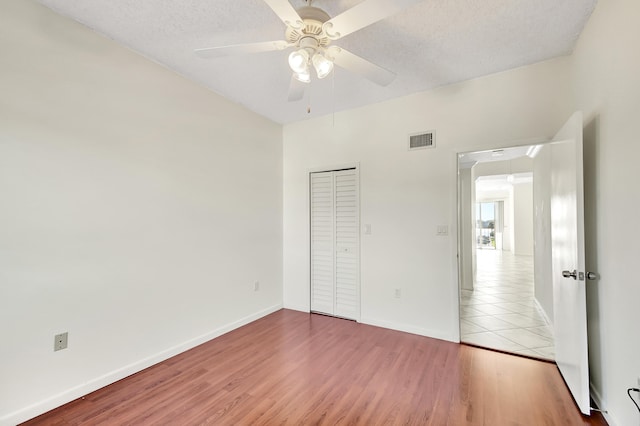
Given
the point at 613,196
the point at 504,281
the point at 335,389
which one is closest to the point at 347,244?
the point at 335,389

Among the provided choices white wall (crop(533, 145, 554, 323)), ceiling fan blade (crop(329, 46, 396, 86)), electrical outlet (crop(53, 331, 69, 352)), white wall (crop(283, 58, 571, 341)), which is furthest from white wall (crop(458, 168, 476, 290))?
electrical outlet (crop(53, 331, 69, 352))

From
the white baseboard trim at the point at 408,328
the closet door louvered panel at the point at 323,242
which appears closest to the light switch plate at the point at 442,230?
the white baseboard trim at the point at 408,328

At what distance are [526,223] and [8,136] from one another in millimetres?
12315

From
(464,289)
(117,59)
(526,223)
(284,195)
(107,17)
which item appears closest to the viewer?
(107,17)

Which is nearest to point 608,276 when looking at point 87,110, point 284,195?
point 284,195

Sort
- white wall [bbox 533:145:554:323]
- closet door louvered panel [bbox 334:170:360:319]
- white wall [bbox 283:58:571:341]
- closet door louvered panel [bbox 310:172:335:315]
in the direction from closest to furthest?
white wall [bbox 283:58:571:341] → white wall [bbox 533:145:554:323] → closet door louvered panel [bbox 334:170:360:319] → closet door louvered panel [bbox 310:172:335:315]

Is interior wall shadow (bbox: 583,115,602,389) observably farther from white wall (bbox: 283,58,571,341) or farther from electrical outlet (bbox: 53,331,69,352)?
electrical outlet (bbox: 53,331,69,352)

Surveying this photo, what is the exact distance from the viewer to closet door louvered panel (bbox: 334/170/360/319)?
3.64 m

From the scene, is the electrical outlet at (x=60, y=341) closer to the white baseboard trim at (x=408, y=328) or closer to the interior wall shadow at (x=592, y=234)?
the white baseboard trim at (x=408, y=328)

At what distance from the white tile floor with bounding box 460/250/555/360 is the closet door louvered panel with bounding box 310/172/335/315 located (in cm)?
172

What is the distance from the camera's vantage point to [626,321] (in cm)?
152

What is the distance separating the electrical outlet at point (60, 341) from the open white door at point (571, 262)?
358cm

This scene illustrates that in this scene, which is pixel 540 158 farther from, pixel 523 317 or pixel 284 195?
pixel 284 195

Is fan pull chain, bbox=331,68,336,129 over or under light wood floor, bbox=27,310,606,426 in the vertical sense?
over
